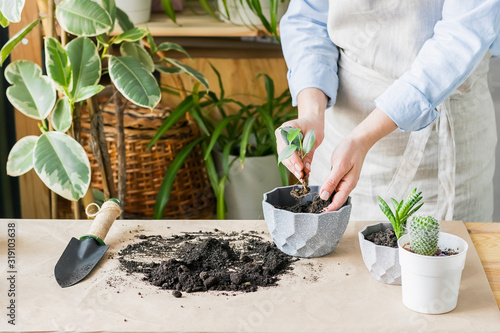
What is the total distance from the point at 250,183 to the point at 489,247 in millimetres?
1295

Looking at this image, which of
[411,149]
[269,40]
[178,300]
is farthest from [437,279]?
[269,40]

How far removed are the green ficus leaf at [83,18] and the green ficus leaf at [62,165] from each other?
0.97ft

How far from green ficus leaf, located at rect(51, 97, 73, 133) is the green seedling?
0.78 m

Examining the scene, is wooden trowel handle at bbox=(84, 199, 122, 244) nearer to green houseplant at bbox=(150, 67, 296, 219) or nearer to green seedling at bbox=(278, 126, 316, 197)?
green seedling at bbox=(278, 126, 316, 197)

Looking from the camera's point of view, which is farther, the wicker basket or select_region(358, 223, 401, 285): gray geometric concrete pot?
the wicker basket

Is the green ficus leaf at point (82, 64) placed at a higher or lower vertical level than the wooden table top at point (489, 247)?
higher

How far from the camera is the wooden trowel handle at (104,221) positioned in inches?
48.8

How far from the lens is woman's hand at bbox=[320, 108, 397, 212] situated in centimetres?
118

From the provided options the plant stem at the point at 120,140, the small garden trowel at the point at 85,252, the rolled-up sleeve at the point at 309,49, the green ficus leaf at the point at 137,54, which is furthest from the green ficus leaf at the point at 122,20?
the small garden trowel at the point at 85,252

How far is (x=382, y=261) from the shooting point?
1.07 metres

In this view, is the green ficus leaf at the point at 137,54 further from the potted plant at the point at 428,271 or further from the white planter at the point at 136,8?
the potted plant at the point at 428,271

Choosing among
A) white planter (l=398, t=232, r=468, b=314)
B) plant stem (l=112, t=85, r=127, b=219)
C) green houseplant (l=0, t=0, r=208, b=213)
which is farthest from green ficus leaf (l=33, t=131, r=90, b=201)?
white planter (l=398, t=232, r=468, b=314)

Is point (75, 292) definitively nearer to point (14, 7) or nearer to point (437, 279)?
point (437, 279)

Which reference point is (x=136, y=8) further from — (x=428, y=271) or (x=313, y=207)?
(x=428, y=271)
